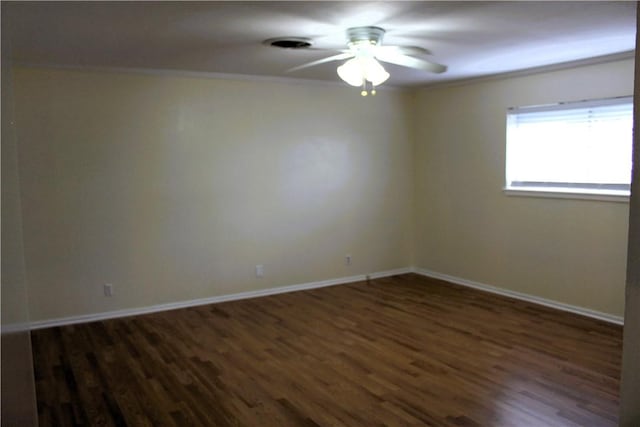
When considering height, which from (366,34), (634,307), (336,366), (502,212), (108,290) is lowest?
(336,366)

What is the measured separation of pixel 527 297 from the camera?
517 cm

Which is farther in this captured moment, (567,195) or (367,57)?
(567,195)

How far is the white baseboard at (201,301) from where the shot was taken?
4602mm

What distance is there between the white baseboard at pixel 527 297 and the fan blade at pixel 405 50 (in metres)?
2.70

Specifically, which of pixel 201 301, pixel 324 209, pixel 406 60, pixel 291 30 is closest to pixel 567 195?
pixel 406 60

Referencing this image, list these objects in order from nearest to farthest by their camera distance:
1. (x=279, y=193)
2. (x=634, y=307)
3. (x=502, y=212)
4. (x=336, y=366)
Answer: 1. (x=634, y=307)
2. (x=336, y=366)
3. (x=502, y=212)
4. (x=279, y=193)

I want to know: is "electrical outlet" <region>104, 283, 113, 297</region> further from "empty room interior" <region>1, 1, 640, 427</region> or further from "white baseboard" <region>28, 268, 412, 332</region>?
"white baseboard" <region>28, 268, 412, 332</region>

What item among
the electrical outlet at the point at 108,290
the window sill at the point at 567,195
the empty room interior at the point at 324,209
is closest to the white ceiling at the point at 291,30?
the empty room interior at the point at 324,209

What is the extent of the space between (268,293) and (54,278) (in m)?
2.10

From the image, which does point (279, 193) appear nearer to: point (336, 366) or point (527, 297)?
point (336, 366)

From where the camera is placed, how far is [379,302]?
17.1ft

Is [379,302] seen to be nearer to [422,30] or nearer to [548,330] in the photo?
[548,330]

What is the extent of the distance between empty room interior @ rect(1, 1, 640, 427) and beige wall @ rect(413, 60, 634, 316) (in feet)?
0.08

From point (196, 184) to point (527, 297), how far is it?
11.6ft
